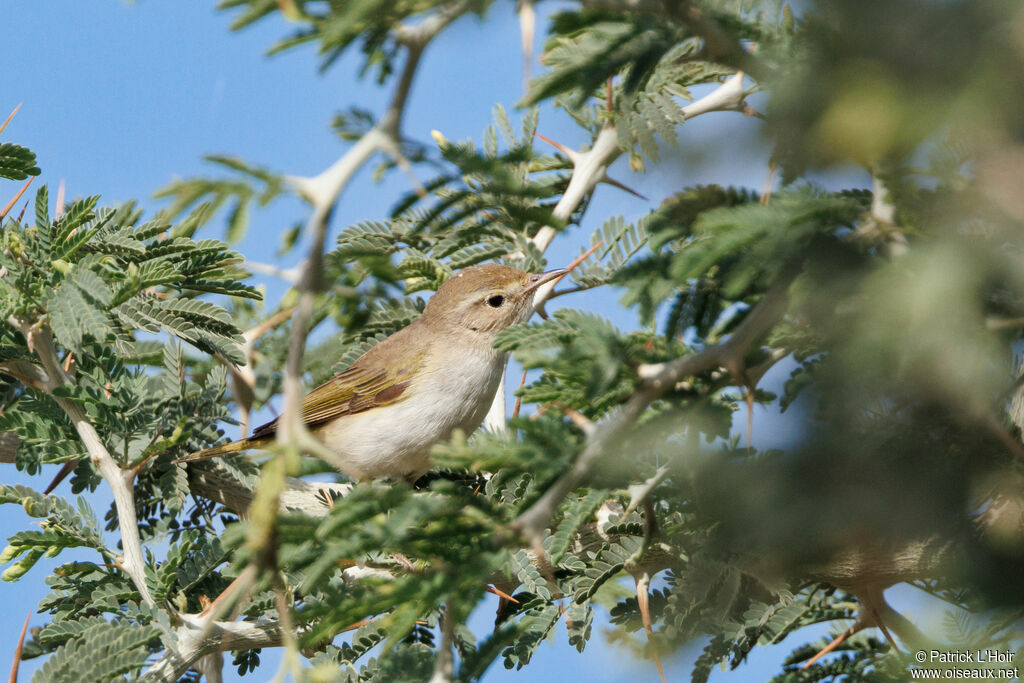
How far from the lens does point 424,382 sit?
532 cm

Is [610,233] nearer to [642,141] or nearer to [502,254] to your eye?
[502,254]

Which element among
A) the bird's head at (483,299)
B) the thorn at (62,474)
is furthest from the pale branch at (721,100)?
the thorn at (62,474)

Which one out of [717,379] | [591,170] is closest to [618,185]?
[591,170]

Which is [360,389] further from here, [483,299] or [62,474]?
[62,474]

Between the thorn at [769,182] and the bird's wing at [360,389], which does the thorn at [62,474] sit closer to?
the bird's wing at [360,389]

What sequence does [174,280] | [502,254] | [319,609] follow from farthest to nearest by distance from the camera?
[502,254] < [174,280] < [319,609]

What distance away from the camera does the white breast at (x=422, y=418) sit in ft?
16.7

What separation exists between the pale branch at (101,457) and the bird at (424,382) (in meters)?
1.17

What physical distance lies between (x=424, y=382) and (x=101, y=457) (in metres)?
2.00

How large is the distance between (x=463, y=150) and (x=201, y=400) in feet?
9.28

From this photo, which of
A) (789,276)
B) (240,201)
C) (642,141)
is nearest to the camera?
(240,201)

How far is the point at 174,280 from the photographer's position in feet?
13.0

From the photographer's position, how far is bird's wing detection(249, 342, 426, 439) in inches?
212

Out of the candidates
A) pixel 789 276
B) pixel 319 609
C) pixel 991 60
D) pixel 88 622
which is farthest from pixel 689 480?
pixel 88 622
